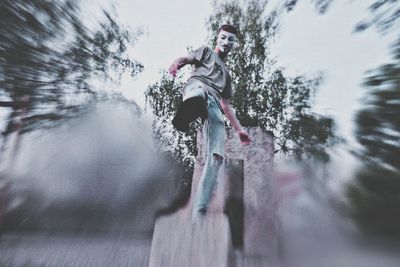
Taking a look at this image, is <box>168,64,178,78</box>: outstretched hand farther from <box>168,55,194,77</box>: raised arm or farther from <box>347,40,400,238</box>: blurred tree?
<box>347,40,400,238</box>: blurred tree

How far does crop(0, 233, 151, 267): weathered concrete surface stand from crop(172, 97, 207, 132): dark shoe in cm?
119

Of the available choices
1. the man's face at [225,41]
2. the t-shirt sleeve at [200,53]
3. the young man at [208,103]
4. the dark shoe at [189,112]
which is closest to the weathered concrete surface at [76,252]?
the young man at [208,103]

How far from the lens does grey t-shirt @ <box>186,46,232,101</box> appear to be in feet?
7.20

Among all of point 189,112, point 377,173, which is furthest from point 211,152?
point 377,173

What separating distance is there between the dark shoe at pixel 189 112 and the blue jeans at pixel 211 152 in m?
0.05

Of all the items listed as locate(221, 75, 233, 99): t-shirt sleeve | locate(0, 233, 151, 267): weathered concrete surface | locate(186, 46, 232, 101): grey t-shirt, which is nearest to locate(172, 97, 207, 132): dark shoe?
locate(186, 46, 232, 101): grey t-shirt

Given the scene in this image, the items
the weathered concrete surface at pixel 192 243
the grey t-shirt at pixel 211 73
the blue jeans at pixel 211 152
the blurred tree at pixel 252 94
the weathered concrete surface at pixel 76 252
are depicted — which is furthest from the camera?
the blurred tree at pixel 252 94

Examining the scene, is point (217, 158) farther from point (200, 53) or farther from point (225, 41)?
point (225, 41)

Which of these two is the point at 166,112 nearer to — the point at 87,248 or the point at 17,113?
the point at 17,113

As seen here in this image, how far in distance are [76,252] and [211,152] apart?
1.87 m

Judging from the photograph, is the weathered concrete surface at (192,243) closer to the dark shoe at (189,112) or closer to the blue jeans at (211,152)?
the blue jeans at (211,152)

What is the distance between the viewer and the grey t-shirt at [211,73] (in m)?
2.20

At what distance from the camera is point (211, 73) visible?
2229 millimetres

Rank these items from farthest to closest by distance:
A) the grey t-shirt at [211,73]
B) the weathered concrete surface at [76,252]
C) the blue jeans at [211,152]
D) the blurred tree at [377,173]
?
Result: 1. the blurred tree at [377,173]
2. the weathered concrete surface at [76,252]
3. the grey t-shirt at [211,73]
4. the blue jeans at [211,152]
